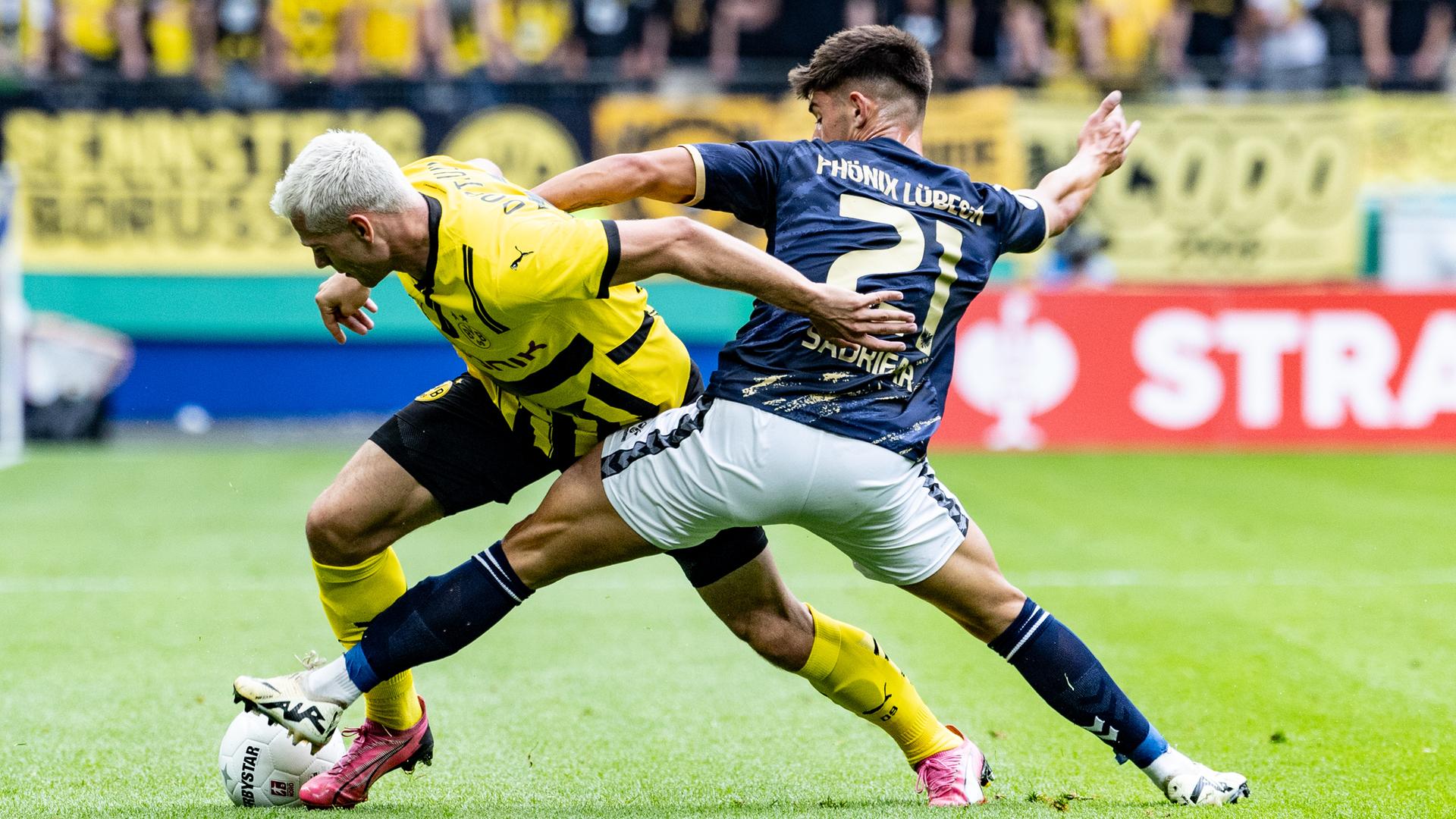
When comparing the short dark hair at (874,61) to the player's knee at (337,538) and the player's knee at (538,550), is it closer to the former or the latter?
the player's knee at (538,550)

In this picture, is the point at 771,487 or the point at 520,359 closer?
the point at 771,487

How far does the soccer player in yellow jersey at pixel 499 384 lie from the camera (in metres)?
3.71

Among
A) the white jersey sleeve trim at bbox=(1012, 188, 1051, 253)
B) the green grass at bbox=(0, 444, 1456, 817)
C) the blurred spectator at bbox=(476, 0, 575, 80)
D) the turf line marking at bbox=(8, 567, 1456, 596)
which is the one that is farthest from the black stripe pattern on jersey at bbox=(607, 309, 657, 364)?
the blurred spectator at bbox=(476, 0, 575, 80)

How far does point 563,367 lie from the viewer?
4.05 metres

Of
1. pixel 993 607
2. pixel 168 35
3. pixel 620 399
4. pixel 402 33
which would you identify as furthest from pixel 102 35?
pixel 993 607

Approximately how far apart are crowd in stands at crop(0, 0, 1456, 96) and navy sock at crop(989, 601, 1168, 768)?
1233 centimetres

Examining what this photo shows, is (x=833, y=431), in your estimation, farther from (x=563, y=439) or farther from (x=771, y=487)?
(x=563, y=439)

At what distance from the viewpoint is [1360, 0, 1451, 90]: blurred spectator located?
1745 centimetres

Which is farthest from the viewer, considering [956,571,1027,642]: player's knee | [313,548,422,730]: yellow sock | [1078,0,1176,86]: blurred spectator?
[1078,0,1176,86]: blurred spectator

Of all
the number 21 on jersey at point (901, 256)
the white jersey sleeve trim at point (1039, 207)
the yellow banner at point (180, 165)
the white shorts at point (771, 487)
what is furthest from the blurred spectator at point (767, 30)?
the white shorts at point (771, 487)

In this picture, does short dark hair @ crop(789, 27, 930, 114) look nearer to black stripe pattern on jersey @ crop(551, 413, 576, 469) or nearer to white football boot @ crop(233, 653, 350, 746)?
black stripe pattern on jersey @ crop(551, 413, 576, 469)

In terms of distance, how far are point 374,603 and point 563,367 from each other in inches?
37.3

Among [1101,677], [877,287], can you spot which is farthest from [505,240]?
[1101,677]

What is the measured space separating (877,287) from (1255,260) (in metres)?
13.4
